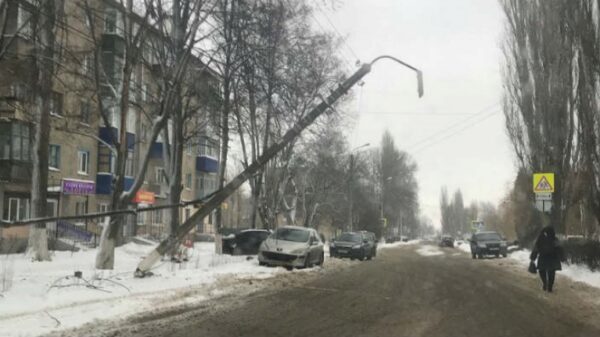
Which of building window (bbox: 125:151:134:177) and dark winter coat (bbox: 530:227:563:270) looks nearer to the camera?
dark winter coat (bbox: 530:227:563:270)

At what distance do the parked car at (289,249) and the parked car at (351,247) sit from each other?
9261 millimetres

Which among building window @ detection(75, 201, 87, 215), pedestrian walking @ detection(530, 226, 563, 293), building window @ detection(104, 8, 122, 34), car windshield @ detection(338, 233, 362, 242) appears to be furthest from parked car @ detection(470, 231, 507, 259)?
building window @ detection(104, 8, 122, 34)

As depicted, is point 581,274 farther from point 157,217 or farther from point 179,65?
point 157,217

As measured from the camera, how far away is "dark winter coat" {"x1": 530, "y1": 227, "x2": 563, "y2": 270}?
14.4 metres

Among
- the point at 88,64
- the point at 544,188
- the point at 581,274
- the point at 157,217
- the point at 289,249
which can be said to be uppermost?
the point at 88,64

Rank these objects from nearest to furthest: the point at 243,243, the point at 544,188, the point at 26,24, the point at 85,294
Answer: the point at 85,294
the point at 26,24
the point at 544,188
the point at 243,243

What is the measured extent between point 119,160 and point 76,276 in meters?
4.13

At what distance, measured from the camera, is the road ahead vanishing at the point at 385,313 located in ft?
27.9

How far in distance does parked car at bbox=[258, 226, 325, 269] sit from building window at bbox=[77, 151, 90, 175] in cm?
1613

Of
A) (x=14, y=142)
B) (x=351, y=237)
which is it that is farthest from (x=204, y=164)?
(x=14, y=142)

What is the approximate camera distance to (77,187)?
31031mm

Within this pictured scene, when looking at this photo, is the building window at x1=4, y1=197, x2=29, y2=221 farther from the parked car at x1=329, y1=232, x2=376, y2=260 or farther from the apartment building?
the parked car at x1=329, y1=232, x2=376, y2=260

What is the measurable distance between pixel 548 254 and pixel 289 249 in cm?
907

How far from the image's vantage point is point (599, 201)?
2103cm
